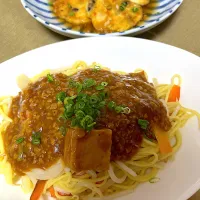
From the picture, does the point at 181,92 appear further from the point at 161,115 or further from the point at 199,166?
the point at 199,166

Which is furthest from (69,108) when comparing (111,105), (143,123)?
(143,123)

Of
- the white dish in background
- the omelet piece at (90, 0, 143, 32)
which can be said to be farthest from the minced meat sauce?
the omelet piece at (90, 0, 143, 32)

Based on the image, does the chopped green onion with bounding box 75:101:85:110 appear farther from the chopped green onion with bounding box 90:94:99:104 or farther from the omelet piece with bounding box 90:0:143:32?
the omelet piece with bounding box 90:0:143:32

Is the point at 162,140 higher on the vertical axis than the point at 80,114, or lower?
lower

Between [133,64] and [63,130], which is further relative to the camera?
[133,64]

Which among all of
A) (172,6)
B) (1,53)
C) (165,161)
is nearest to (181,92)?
(165,161)

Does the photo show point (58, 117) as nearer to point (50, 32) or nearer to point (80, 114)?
point (80, 114)
